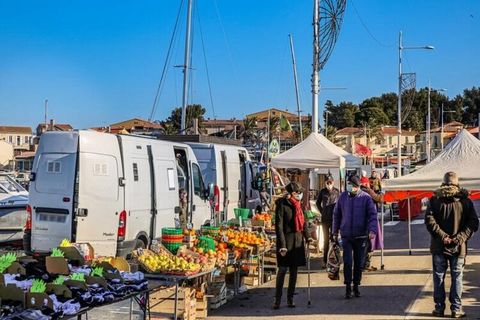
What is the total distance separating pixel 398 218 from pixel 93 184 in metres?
16.8

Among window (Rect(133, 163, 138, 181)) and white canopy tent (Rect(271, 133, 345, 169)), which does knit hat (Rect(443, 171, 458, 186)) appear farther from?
white canopy tent (Rect(271, 133, 345, 169))

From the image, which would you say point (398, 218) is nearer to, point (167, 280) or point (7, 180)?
point (7, 180)

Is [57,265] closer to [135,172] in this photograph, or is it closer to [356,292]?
[356,292]

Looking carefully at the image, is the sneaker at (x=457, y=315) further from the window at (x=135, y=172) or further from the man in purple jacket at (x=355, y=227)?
the window at (x=135, y=172)

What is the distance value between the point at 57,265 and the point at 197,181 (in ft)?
31.8

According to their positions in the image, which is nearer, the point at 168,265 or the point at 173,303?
the point at 168,265

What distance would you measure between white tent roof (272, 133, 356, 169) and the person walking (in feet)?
20.6

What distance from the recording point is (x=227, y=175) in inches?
736

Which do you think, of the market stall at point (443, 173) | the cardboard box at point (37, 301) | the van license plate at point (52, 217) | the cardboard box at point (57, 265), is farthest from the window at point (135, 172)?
the cardboard box at point (37, 301)

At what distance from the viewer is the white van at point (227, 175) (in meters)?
17.8

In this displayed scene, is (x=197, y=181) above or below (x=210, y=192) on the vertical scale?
above

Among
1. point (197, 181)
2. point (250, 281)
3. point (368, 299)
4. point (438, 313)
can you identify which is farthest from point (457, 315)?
point (197, 181)

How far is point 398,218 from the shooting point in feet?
85.0

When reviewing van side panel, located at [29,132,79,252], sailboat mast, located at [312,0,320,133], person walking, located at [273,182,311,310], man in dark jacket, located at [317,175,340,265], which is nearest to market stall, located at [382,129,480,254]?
man in dark jacket, located at [317,175,340,265]
